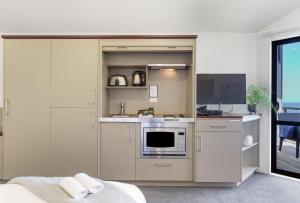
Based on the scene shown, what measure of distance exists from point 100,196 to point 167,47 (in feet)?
8.05

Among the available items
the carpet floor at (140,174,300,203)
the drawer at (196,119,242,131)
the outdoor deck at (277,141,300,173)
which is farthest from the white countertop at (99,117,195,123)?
the outdoor deck at (277,141,300,173)

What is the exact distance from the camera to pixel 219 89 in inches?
151

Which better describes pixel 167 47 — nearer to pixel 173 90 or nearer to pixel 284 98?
pixel 173 90

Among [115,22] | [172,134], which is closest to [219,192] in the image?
[172,134]

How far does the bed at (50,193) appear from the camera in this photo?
1.51 meters

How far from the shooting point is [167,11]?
3537mm

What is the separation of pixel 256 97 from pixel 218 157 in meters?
1.12

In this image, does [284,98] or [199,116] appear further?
[284,98]

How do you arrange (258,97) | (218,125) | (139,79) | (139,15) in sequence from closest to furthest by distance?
(218,125) < (139,15) < (258,97) < (139,79)

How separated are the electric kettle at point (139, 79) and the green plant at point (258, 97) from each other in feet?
5.37

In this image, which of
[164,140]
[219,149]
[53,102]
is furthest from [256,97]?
[53,102]

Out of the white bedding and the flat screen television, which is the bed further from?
the flat screen television

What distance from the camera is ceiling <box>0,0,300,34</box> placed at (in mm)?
3396

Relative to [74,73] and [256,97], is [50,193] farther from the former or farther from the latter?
[256,97]
